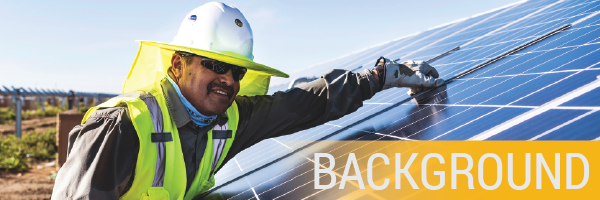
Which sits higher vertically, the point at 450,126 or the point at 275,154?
the point at 450,126

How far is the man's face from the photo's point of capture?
3451 millimetres

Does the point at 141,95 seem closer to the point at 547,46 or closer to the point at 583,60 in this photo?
the point at 583,60

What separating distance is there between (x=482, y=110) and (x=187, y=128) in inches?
102

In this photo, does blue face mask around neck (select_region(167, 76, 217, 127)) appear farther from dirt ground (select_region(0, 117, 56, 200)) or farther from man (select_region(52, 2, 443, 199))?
dirt ground (select_region(0, 117, 56, 200))

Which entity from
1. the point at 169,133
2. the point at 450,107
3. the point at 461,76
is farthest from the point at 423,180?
the point at 461,76

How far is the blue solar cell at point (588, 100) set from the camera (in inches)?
91.8

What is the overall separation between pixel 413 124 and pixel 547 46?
2.24m

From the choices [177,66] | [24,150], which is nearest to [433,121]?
[177,66]

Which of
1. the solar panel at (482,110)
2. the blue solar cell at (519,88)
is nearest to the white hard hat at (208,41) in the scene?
the solar panel at (482,110)

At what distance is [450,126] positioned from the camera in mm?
3219

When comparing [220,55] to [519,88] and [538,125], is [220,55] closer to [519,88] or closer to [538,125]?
[538,125]

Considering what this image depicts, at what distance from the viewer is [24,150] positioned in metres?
21.3

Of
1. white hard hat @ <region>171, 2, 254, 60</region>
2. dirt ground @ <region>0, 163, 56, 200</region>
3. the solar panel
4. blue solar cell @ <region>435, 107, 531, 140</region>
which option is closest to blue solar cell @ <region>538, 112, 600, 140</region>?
the solar panel

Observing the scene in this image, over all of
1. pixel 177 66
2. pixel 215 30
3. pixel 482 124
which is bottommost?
pixel 482 124
